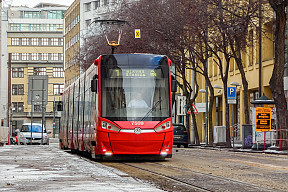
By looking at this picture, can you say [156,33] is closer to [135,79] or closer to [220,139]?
[220,139]

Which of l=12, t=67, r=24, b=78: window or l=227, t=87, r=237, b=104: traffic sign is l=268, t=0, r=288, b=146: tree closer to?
l=227, t=87, r=237, b=104: traffic sign

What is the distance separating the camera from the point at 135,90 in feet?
70.6

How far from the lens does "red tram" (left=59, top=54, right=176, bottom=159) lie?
21.0 meters

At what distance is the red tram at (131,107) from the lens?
2098cm

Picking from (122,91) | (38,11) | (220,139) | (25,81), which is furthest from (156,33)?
(38,11)

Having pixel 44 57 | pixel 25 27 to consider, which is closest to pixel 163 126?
pixel 44 57

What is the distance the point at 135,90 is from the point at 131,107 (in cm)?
55

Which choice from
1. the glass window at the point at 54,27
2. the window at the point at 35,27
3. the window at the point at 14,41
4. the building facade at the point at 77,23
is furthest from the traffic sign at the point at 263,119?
the window at the point at 35,27

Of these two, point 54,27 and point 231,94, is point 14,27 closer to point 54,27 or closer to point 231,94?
point 54,27

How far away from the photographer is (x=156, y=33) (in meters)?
46.0

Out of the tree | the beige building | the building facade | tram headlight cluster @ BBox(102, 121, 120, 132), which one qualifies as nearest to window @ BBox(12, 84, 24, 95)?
the beige building

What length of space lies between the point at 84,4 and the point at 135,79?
95164mm

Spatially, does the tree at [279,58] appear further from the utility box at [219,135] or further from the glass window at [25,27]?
the glass window at [25,27]

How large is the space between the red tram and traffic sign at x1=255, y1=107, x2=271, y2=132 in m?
12.5
